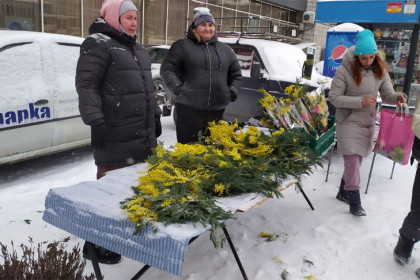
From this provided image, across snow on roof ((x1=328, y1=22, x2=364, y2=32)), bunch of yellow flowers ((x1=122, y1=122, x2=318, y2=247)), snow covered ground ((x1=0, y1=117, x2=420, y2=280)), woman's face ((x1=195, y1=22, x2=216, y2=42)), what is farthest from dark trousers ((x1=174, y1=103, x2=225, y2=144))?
snow on roof ((x1=328, y1=22, x2=364, y2=32))

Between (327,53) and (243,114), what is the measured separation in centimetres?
272

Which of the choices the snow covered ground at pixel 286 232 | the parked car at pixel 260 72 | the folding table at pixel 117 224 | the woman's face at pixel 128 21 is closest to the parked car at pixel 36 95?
the snow covered ground at pixel 286 232

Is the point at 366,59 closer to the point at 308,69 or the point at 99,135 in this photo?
the point at 99,135

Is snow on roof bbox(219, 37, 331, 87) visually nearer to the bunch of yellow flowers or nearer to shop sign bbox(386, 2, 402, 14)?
shop sign bbox(386, 2, 402, 14)

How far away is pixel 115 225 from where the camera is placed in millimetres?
2160

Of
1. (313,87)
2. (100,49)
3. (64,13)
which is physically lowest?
(313,87)

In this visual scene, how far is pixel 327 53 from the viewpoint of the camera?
8.45 m

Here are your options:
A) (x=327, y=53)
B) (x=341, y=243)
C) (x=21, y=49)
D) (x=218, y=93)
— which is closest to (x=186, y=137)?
(x=218, y=93)

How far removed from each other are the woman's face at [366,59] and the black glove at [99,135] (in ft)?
8.38

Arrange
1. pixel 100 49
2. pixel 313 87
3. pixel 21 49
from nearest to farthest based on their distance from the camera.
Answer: pixel 100 49
pixel 21 49
pixel 313 87

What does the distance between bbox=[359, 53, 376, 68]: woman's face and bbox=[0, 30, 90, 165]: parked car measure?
3.50 m

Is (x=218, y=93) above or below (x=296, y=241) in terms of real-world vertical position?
above

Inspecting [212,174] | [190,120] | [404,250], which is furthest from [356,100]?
[212,174]

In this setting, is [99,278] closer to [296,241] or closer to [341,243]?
[296,241]
